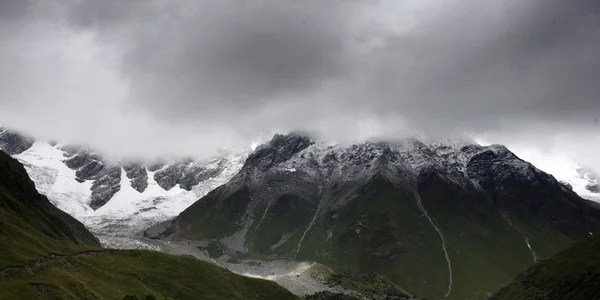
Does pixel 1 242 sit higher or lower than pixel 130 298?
higher

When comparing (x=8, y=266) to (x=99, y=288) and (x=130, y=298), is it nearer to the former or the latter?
(x=99, y=288)

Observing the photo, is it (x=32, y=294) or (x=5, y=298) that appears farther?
(x=32, y=294)

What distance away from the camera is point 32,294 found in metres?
158

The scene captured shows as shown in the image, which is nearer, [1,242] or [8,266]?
[8,266]

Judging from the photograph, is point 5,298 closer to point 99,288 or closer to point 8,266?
point 8,266

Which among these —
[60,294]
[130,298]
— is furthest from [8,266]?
[130,298]

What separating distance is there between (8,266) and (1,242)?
18.2m

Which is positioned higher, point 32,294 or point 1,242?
point 1,242

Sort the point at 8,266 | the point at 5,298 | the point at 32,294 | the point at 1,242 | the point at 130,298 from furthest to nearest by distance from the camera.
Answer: the point at 1,242 < the point at 8,266 < the point at 130,298 < the point at 32,294 < the point at 5,298

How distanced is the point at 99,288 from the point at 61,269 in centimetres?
1518

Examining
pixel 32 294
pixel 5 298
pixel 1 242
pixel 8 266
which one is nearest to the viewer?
pixel 5 298

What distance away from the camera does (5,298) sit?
485ft

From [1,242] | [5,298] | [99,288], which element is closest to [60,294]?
[5,298]

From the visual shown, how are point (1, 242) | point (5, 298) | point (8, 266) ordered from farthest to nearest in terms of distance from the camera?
1. point (1, 242)
2. point (8, 266)
3. point (5, 298)
